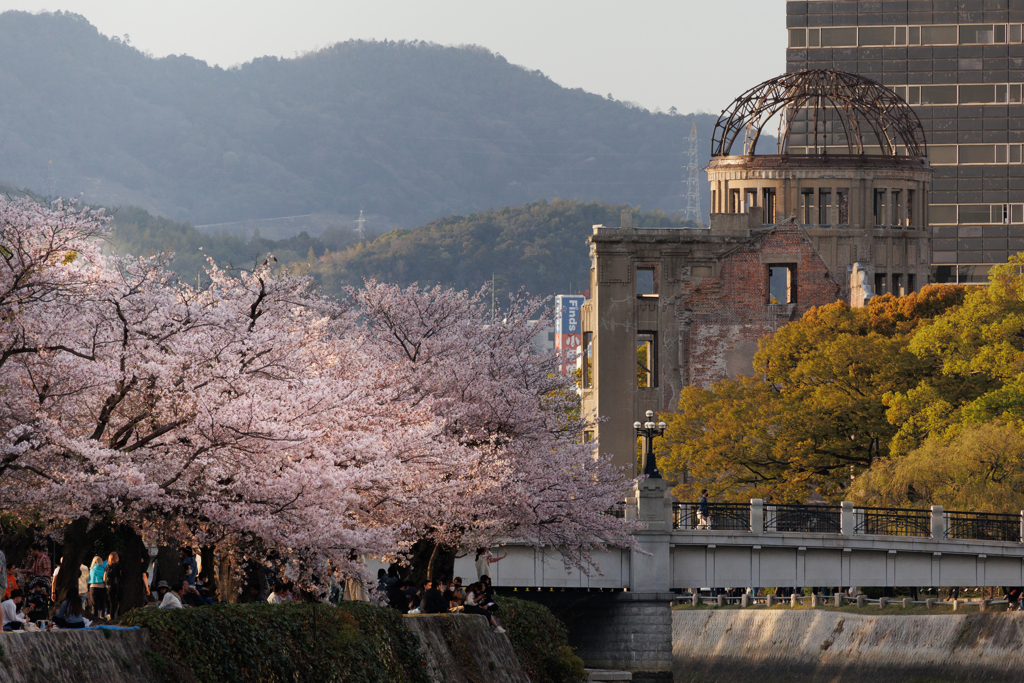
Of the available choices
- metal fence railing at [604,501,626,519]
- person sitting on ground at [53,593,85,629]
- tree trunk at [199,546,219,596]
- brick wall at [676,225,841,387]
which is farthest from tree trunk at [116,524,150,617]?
brick wall at [676,225,841,387]

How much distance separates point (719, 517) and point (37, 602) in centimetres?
3521

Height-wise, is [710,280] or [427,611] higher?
[710,280]

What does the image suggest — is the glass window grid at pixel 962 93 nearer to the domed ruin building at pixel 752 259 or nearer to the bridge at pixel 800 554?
the domed ruin building at pixel 752 259

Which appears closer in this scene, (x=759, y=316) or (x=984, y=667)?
(x=984, y=667)

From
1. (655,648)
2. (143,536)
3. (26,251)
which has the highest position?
(26,251)

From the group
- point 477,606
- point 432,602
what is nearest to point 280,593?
point 432,602

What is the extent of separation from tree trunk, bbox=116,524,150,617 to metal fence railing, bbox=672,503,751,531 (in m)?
30.3

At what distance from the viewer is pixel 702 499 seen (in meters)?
65.9

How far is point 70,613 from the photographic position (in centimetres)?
2670

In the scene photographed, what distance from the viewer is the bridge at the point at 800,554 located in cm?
5781

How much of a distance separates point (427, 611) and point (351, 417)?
4.66 meters

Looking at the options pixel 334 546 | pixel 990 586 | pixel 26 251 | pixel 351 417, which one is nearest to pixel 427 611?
pixel 351 417

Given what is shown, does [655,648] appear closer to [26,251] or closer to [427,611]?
[427,611]

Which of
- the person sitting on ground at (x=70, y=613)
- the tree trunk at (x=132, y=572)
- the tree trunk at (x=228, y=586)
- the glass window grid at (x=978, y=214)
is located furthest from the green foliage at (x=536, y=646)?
the glass window grid at (x=978, y=214)
